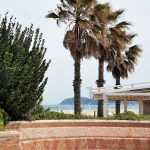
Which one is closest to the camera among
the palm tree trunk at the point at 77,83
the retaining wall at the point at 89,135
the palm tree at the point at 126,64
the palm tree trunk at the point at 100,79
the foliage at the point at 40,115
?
the retaining wall at the point at 89,135

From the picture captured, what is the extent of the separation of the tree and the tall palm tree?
19.3m

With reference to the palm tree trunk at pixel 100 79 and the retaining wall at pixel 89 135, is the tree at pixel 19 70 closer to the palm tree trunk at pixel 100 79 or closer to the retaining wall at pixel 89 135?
the retaining wall at pixel 89 135

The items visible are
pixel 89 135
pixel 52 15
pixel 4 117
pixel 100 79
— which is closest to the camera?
pixel 4 117

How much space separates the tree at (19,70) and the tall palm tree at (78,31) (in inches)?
762

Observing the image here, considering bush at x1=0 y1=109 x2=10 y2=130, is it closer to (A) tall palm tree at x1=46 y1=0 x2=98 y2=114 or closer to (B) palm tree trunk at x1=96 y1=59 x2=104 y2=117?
(A) tall palm tree at x1=46 y1=0 x2=98 y2=114

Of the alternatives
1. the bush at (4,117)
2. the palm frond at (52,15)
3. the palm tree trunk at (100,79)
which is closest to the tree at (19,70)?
the bush at (4,117)

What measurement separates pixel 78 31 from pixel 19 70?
71.2 feet

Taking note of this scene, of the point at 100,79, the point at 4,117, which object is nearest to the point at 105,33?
the point at 100,79

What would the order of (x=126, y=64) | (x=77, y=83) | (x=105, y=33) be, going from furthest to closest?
(x=126, y=64) < (x=105, y=33) < (x=77, y=83)

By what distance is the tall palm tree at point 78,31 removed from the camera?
36.4m

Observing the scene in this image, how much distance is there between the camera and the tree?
49.3 feet

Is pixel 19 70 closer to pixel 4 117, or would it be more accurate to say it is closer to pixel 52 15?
pixel 4 117

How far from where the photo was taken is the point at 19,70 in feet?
50.3

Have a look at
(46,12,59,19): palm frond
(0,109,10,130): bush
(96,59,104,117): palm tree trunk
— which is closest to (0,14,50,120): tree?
(0,109,10,130): bush
